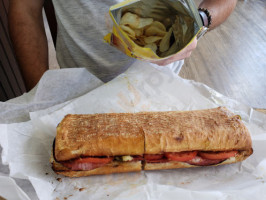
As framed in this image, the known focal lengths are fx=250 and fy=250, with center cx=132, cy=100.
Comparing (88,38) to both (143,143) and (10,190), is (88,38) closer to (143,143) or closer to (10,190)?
(143,143)

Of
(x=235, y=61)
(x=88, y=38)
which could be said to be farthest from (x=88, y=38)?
(x=235, y=61)

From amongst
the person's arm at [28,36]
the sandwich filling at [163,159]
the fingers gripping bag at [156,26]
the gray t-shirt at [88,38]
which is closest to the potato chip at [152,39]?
the fingers gripping bag at [156,26]

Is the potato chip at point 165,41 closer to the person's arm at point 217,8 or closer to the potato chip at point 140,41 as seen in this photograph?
the potato chip at point 140,41

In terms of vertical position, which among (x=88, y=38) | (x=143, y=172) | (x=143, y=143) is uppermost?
(x=88, y=38)

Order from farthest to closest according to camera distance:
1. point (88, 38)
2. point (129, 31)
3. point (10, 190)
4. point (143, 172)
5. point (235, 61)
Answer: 1. point (235, 61)
2. point (88, 38)
3. point (143, 172)
4. point (129, 31)
5. point (10, 190)

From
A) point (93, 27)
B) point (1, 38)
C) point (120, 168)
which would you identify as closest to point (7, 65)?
point (1, 38)

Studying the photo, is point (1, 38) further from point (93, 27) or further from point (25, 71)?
point (93, 27)
